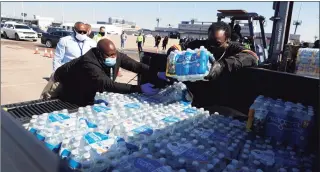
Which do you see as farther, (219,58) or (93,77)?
(219,58)

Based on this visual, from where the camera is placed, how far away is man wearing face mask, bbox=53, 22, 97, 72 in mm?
5035

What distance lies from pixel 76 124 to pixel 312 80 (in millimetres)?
2197

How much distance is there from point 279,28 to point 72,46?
16.7 feet

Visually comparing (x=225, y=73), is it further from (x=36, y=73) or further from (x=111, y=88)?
(x=36, y=73)

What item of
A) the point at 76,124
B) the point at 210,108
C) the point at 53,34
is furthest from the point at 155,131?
the point at 53,34

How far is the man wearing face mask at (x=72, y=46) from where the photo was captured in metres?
5.04

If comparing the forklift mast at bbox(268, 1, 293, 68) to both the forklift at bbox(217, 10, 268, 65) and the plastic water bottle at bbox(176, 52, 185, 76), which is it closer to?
the forklift at bbox(217, 10, 268, 65)

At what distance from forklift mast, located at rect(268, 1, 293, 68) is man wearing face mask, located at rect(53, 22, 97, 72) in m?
4.72

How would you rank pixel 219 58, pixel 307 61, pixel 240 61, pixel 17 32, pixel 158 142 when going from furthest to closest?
pixel 17 32, pixel 307 61, pixel 219 58, pixel 240 61, pixel 158 142

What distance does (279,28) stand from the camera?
6910mm

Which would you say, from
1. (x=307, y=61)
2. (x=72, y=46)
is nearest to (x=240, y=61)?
(x=72, y=46)

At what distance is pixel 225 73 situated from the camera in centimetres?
320

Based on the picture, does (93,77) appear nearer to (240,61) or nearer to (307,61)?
(240,61)

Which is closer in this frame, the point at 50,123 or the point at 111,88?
the point at 50,123
